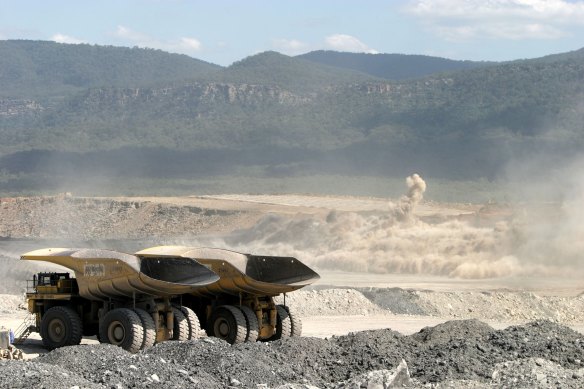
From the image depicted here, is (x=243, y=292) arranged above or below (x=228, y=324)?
above

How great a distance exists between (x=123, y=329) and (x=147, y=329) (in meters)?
0.49

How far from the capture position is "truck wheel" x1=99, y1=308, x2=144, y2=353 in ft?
80.1

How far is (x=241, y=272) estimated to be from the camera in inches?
1035

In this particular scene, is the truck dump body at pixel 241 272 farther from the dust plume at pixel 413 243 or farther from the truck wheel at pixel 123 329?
the dust plume at pixel 413 243

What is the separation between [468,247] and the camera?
5638 centimetres

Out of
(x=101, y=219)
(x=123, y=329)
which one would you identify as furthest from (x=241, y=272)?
(x=101, y=219)

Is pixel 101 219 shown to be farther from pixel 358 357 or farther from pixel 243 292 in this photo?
pixel 358 357

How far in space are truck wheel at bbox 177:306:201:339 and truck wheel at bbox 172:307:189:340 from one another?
0.11m

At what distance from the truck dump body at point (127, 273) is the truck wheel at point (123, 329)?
569 millimetres

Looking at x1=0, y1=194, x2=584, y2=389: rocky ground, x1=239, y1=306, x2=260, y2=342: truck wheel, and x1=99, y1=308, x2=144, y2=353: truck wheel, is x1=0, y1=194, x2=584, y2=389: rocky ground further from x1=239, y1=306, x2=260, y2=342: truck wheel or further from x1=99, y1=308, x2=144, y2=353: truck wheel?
x1=99, y1=308, x2=144, y2=353: truck wheel

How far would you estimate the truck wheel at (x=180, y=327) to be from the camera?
2552 centimetres

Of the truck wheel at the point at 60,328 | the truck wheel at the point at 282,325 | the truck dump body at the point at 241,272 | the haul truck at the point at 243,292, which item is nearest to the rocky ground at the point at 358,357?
the truck wheel at the point at 282,325

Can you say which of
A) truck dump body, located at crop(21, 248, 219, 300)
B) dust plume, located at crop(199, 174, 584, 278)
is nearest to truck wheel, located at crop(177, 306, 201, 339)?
truck dump body, located at crop(21, 248, 219, 300)

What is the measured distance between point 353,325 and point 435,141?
119 meters
